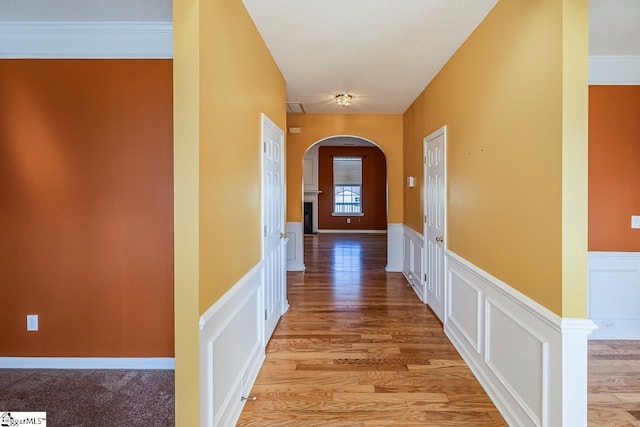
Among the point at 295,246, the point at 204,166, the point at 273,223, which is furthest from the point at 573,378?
the point at 295,246

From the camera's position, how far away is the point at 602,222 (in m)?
3.19

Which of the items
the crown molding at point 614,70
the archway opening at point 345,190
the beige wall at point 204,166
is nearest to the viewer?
the beige wall at point 204,166

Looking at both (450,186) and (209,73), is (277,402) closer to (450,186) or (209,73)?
(209,73)

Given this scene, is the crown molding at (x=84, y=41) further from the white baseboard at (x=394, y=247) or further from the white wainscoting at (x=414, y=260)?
the white baseboard at (x=394, y=247)

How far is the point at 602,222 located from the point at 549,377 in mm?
2237

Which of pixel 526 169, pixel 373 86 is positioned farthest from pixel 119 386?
pixel 373 86

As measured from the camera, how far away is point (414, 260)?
195 inches

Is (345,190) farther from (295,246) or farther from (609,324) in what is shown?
(609,324)

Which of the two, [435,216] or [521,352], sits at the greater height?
[435,216]

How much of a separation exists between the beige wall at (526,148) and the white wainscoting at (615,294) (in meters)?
1.42

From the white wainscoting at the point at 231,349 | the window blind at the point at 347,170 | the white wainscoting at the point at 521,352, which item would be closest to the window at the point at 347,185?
the window blind at the point at 347,170

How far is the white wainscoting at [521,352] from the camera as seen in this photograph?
1.59m

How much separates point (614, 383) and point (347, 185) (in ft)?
29.6

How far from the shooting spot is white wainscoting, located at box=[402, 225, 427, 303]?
4.46m
